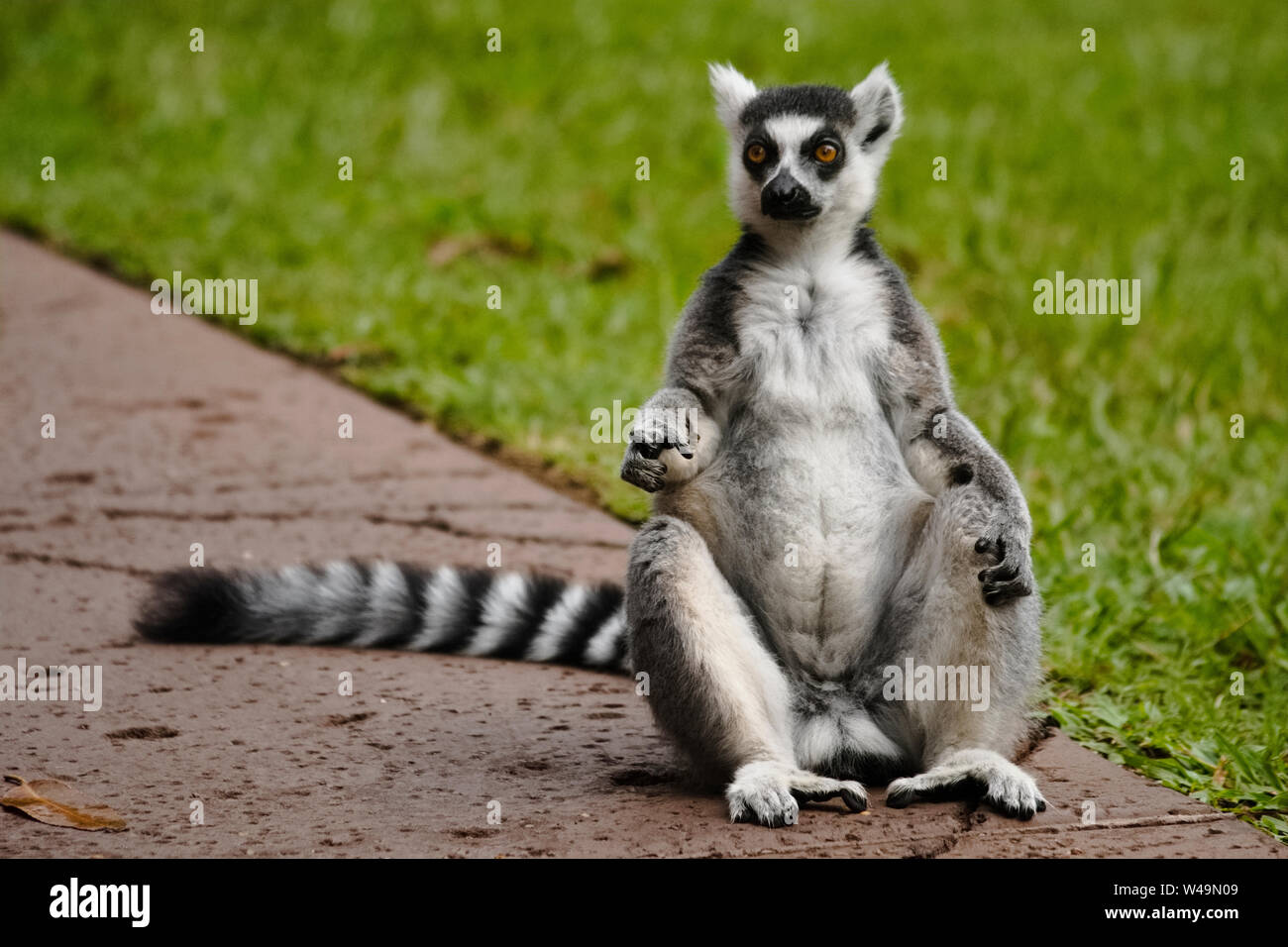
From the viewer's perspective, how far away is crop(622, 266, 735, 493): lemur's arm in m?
3.12

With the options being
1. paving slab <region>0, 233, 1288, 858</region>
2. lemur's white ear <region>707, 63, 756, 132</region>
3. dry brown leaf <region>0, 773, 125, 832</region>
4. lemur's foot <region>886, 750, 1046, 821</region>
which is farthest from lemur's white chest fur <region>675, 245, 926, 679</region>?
dry brown leaf <region>0, 773, 125, 832</region>

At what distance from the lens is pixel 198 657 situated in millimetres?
3939

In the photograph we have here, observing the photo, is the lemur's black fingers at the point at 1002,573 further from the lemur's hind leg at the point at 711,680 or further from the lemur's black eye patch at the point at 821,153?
the lemur's black eye patch at the point at 821,153

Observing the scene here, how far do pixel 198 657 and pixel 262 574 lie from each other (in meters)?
0.28

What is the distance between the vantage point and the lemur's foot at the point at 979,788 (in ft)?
9.76

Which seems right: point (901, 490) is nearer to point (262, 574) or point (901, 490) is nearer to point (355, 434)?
point (262, 574)

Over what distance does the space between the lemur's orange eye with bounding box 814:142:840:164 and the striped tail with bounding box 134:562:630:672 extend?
1.31 meters

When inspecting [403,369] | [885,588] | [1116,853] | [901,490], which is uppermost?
[403,369]

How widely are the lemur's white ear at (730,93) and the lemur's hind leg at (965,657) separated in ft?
3.62

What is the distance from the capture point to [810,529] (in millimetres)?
3225

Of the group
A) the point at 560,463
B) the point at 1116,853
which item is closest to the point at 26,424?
the point at 560,463

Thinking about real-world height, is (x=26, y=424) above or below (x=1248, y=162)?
below

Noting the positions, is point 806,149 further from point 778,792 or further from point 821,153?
point 778,792

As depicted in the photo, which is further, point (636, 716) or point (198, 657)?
point (198, 657)
